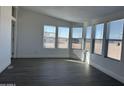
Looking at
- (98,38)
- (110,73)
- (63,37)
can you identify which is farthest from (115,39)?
(63,37)

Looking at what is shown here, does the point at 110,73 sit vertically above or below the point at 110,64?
below

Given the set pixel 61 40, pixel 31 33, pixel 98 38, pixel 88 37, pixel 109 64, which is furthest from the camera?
pixel 61 40

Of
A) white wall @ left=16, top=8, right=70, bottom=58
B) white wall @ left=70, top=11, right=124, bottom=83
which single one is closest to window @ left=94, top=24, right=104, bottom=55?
white wall @ left=70, top=11, right=124, bottom=83

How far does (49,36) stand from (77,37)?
5.60 ft

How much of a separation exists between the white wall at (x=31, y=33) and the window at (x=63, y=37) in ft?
1.27

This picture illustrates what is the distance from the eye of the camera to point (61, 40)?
356 inches

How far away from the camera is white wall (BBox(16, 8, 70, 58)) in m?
8.34

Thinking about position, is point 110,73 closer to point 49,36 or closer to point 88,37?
point 88,37

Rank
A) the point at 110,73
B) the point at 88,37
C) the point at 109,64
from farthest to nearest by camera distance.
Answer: the point at 88,37
the point at 109,64
the point at 110,73

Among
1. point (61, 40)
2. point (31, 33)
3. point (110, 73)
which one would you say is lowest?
point (110, 73)

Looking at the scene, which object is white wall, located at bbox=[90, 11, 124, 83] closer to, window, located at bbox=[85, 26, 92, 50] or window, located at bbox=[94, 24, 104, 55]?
window, located at bbox=[94, 24, 104, 55]

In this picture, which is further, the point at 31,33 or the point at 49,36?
the point at 49,36

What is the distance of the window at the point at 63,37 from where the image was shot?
29.5ft

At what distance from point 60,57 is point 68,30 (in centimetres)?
175
